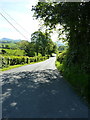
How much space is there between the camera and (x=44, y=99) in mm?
5043

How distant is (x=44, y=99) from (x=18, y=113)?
4.87 ft

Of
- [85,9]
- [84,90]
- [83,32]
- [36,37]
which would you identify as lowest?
[84,90]

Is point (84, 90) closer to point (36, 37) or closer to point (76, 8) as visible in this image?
point (76, 8)

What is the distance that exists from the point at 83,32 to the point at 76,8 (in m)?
1.74

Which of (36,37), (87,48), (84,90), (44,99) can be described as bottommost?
(44,99)

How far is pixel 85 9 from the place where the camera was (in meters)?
7.88

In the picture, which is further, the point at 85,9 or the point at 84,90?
the point at 85,9

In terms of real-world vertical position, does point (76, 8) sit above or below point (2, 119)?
above

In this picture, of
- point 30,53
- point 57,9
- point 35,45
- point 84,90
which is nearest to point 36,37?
point 35,45

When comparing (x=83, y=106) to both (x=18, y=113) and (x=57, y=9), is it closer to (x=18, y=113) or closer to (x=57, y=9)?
(x=18, y=113)

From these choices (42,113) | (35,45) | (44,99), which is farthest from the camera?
(35,45)

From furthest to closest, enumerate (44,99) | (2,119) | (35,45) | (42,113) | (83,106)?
(35,45) → (44,99) → (83,106) → (42,113) → (2,119)

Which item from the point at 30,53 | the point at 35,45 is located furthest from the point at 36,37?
the point at 30,53

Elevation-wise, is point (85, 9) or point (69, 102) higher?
point (85, 9)
